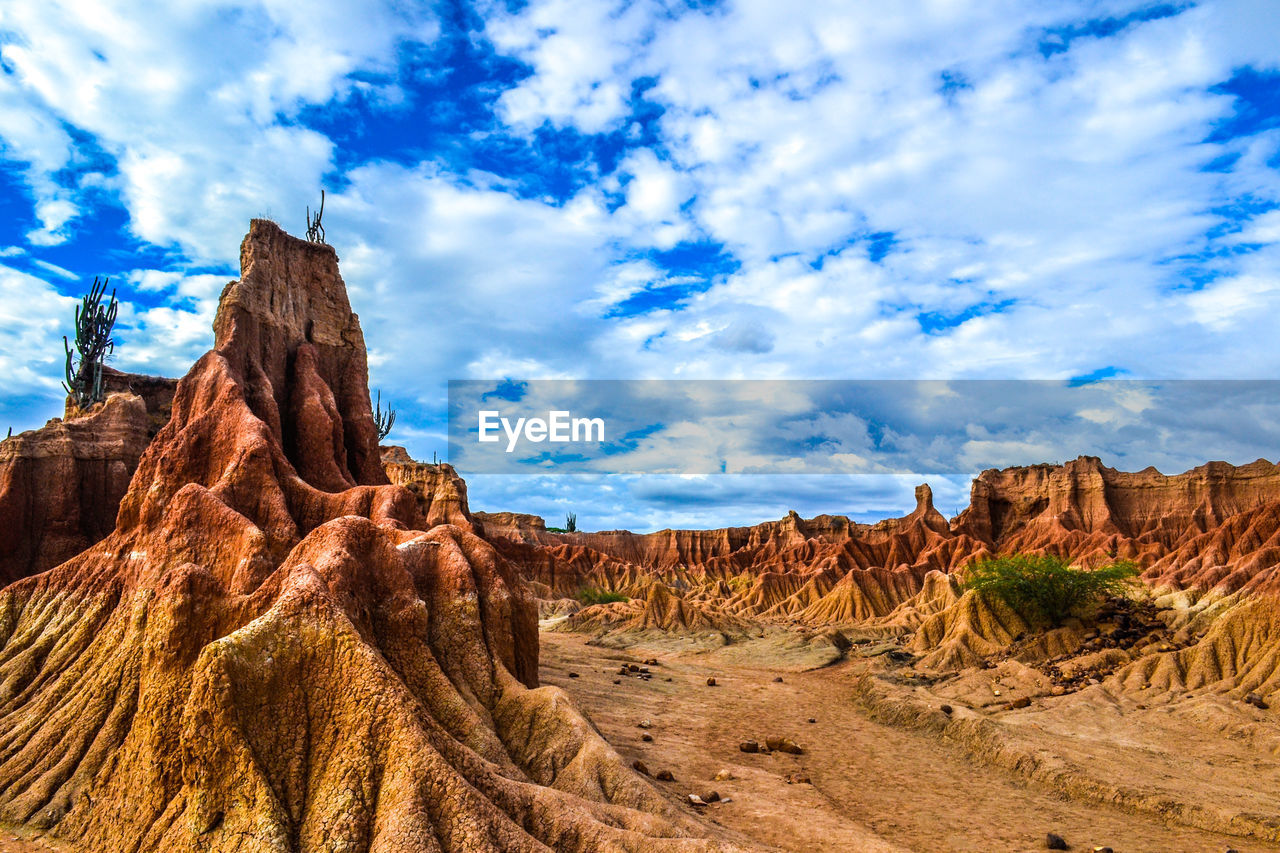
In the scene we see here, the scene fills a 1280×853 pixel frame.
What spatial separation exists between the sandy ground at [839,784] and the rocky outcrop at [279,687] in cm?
388

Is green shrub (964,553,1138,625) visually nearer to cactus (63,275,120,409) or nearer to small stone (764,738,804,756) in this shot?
small stone (764,738,804,756)

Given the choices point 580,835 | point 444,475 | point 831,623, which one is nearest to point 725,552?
point 831,623

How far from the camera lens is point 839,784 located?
1642 cm

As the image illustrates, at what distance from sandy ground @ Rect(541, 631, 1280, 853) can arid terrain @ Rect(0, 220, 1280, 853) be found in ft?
0.37

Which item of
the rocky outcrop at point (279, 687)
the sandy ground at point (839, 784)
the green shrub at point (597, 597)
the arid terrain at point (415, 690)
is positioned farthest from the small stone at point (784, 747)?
the green shrub at point (597, 597)

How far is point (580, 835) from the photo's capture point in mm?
8539

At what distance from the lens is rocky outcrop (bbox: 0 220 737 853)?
8328mm

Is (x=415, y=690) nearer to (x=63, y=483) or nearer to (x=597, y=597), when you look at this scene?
(x=63, y=483)

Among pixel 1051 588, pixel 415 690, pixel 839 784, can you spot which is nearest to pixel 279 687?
pixel 415 690

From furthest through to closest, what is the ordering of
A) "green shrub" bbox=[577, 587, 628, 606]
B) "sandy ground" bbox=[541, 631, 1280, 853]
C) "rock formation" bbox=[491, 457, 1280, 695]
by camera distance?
"green shrub" bbox=[577, 587, 628, 606] → "rock formation" bbox=[491, 457, 1280, 695] → "sandy ground" bbox=[541, 631, 1280, 853]

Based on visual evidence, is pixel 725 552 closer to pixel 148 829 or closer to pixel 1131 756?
pixel 1131 756

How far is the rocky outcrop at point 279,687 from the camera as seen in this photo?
8.33 metres

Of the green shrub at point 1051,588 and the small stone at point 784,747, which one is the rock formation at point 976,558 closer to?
the green shrub at point 1051,588

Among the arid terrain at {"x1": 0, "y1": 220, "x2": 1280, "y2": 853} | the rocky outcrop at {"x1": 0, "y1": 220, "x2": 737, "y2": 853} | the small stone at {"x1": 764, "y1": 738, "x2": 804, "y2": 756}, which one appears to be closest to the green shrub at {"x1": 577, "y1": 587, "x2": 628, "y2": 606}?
the arid terrain at {"x1": 0, "y1": 220, "x2": 1280, "y2": 853}
